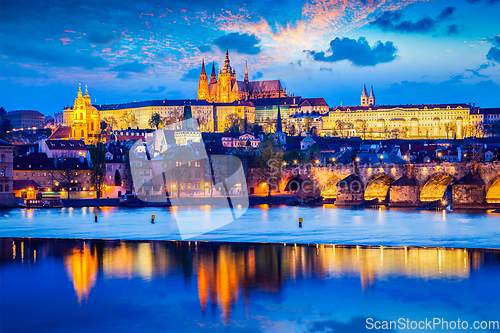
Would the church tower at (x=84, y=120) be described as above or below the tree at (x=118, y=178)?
above

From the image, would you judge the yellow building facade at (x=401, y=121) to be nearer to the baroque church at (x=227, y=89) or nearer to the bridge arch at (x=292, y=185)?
the baroque church at (x=227, y=89)

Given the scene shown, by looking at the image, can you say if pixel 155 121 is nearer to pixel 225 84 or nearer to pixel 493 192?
pixel 225 84

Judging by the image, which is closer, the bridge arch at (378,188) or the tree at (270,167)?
the bridge arch at (378,188)

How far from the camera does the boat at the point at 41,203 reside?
43000 millimetres

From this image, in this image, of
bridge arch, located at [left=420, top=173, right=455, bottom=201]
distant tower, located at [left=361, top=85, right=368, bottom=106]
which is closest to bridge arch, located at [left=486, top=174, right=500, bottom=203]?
bridge arch, located at [left=420, top=173, right=455, bottom=201]

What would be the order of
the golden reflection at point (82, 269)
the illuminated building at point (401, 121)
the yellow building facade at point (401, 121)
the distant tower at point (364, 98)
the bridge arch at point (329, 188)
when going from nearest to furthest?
the golden reflection at point (82, 269) → the bridge arch at point (329, 188) → the yellow building facade at point (401, 121) → the illuminated building at point (401, 121) → the distant tower at point (364, 98)

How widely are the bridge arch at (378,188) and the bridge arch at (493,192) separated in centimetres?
777

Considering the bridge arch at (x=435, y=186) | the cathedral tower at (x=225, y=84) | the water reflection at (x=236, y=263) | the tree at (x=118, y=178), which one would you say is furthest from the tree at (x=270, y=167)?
the cathedral tower at (x=225, y=84)

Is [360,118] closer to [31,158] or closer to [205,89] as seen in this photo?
[205,89]

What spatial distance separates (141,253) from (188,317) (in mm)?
8244

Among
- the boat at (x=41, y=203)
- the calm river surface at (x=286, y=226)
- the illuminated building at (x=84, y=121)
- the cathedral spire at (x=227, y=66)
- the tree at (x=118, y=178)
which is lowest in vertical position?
the calm river surface at (x=286, y=226)

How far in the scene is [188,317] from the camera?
14.0 metres
